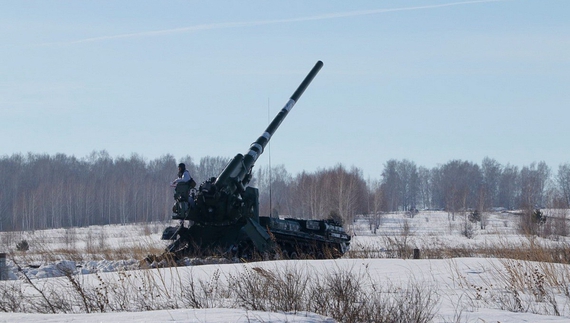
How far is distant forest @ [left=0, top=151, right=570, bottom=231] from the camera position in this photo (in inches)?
2899

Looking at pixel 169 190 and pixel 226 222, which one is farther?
pixel 169 190

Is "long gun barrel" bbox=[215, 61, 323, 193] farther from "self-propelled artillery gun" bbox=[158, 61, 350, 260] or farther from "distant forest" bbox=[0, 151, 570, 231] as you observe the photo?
"distant forest" bbox=[0, 151, 570, 231]

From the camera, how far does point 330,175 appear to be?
78.3 meters

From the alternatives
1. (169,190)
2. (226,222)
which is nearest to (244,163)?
(226,222)

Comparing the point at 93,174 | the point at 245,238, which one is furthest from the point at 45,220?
the point at 245,238

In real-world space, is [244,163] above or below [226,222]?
above

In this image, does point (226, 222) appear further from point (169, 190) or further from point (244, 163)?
point (169, 190)

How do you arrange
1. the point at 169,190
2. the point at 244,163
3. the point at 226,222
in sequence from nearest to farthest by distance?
the point at 226,222 < the point at 244,163 < the point at 169,190

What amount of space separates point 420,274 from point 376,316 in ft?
16.9

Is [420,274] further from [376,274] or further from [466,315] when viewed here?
[466,315]

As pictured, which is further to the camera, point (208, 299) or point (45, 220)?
point (45, 220)

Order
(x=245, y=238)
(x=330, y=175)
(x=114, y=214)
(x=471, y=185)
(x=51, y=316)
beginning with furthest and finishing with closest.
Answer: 1. (x=471, y=185)
2. (x=114, y=214)
3. (x=330, y=175)
4. (x=245, y=238)
5. (x=51, y=316)

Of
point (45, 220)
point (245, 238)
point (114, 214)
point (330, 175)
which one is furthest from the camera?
point (114, 214)

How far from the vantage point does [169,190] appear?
329 ft
